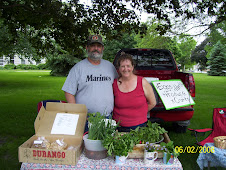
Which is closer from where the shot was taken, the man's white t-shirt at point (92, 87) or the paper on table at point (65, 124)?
the paper on table at point (65, 124)

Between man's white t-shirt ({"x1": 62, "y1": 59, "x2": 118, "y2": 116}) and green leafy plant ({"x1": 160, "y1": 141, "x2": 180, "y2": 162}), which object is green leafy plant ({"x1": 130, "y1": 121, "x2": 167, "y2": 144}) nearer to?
green leafy plant ({"x1": 160, "y1": 141, "x2": 180, "y2": 162})

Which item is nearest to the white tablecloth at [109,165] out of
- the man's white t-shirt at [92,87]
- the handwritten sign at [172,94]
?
the man's white t-shirt at [92,87]

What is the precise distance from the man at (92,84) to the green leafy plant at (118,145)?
0.92 meters

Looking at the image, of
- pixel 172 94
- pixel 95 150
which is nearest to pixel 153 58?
pixel 172 94

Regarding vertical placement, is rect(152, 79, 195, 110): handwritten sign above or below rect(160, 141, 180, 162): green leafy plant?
above

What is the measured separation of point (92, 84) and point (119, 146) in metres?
1.20

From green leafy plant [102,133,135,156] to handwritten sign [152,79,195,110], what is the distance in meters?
1.45

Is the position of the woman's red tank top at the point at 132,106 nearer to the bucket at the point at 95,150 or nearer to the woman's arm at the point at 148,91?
the woman's arm at the point at 148,91

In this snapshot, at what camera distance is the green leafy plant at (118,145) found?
1727 mm

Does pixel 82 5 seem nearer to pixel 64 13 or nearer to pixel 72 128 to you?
pixel 64 13

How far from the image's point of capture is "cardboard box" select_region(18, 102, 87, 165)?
5.89 feet

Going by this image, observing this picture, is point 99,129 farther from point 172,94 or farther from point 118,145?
point 172,94

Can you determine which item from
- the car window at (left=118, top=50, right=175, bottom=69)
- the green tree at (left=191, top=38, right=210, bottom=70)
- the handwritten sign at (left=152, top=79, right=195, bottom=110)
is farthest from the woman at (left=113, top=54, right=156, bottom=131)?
the green tree at (left=191, top=38, right=210, bottom=70)

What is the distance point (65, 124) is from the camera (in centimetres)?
220
